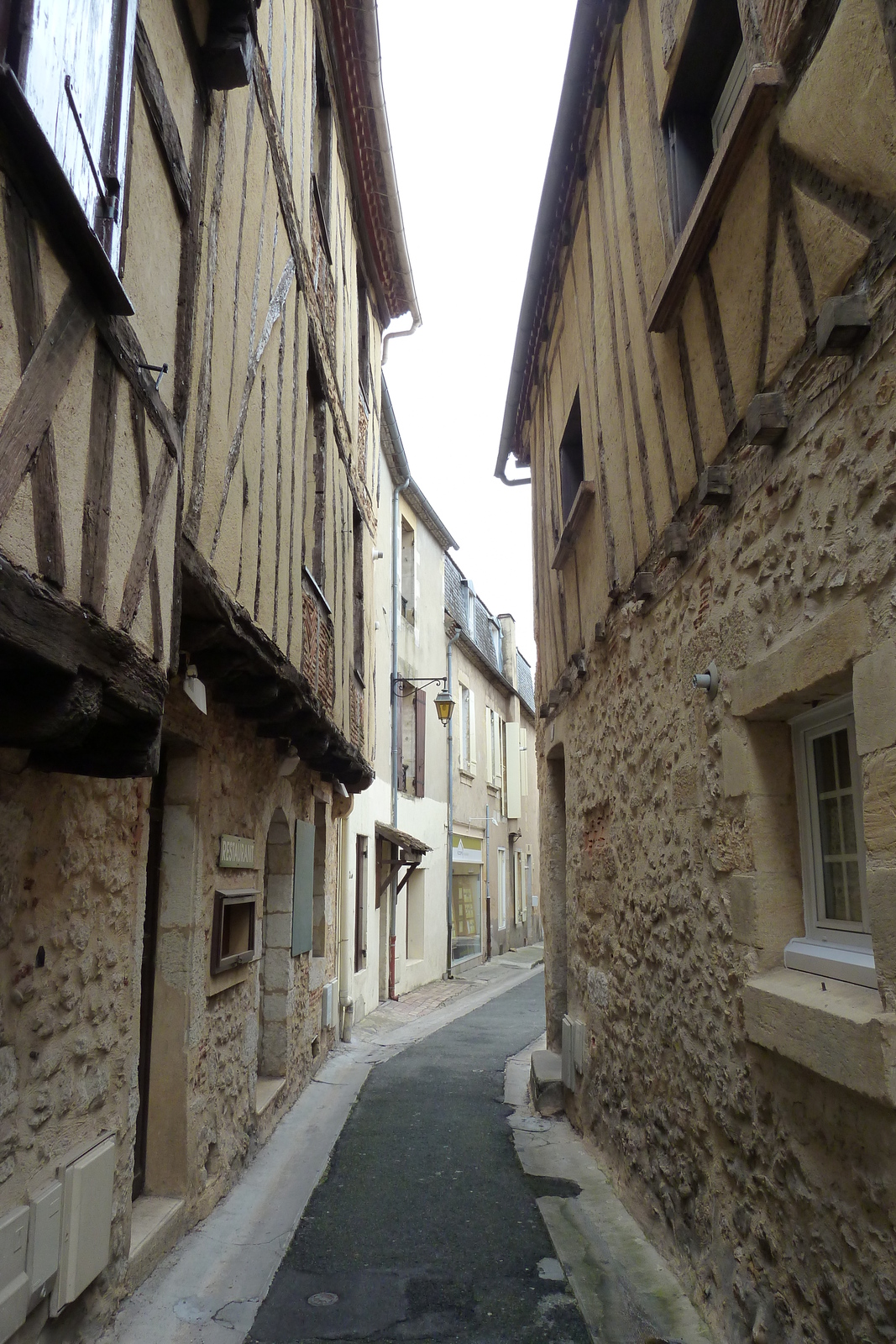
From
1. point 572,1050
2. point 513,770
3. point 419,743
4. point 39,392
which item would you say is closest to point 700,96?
point 39,392

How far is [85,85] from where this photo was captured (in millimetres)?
2156

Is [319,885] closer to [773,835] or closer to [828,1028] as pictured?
[773,835]

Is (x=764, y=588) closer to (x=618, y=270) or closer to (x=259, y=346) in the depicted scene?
(x=618, y=270)

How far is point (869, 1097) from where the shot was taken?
2.09 m

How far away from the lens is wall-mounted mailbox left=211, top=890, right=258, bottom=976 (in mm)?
4477

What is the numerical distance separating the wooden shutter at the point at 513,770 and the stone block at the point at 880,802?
746 inches

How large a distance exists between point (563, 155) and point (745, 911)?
4.46 metres

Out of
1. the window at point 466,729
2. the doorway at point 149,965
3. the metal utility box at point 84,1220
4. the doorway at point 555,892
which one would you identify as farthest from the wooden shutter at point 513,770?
the metal utility box at point 84,1220

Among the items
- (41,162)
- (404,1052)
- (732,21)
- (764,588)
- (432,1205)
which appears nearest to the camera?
(41,162)

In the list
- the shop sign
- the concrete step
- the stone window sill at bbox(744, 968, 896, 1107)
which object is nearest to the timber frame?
the shop sign

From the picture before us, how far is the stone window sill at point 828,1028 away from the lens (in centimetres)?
205

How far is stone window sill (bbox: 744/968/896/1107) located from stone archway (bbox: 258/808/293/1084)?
3.99 meters

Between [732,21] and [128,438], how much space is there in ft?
8.71

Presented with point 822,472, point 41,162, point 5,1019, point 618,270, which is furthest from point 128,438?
point 618,270
